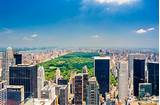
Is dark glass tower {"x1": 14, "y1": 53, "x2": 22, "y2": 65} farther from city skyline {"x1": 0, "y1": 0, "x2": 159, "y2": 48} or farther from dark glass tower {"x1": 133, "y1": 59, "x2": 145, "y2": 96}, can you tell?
dark glass tower {"x1": 133, "y1": 59, "x2": 145, "y2": 96}

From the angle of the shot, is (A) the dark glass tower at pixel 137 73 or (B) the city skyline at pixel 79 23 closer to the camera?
(B) the city skyline at pixel 79 23

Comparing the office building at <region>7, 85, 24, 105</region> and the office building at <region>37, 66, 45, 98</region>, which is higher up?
the office building at <region>37, 66, 45, 98</region>

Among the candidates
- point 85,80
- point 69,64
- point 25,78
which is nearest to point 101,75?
point 85,80

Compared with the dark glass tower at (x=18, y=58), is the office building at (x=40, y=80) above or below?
below

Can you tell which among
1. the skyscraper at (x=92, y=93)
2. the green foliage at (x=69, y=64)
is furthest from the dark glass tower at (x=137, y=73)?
the skyscraper at (x=92, y=93)

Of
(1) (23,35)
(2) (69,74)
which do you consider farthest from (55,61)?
(1) (23,35)

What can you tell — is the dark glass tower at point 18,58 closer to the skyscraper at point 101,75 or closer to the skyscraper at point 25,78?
the skyscraper at point 25,78

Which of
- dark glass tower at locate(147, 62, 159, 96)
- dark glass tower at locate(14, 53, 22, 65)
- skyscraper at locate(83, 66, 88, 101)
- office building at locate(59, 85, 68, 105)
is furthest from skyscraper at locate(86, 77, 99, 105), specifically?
dark glass tower at locate(14, 53, 22, 65)
